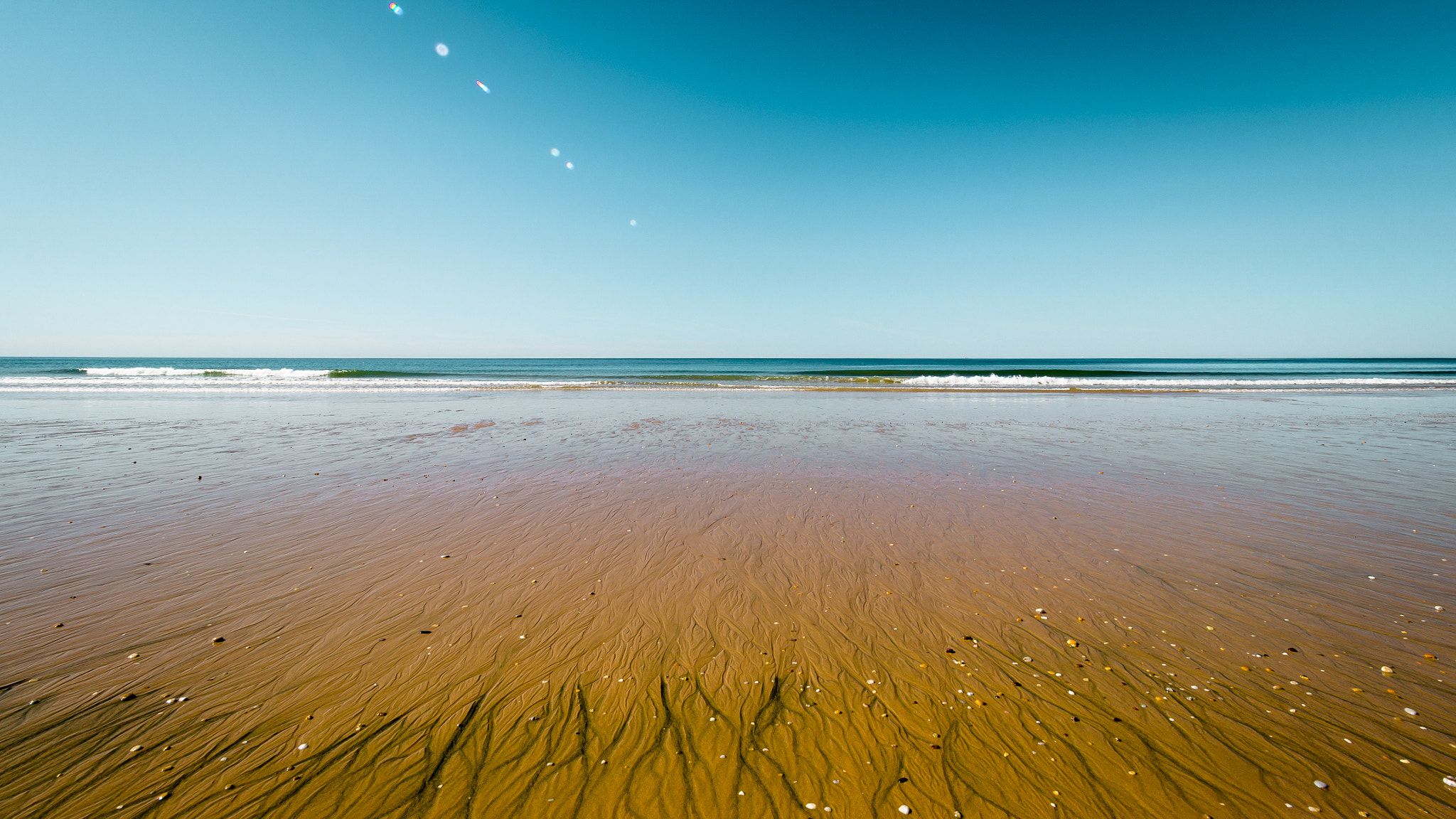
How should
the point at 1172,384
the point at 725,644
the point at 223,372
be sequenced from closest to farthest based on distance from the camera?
1. the point at 725,644
2. the point at 1172,384
3. the point at 223,372

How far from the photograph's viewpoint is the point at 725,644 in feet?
15.0

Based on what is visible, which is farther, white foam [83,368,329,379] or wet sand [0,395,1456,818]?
white foam [83,368,329,379]

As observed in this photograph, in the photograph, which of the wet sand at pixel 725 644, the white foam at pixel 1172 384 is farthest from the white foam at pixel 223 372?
the white foam at pixel 1172 384

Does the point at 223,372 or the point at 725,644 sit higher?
the point at 223,372

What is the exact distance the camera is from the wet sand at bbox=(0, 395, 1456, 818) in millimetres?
3105

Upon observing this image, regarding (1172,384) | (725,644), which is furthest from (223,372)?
(1172,384)

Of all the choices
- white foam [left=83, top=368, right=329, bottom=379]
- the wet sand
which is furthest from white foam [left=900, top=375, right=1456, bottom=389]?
white foam [left=83, top=368, right=329, bottom=379]

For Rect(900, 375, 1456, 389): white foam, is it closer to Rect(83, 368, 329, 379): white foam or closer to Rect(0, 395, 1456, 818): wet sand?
Rect(0, 395, 1456, 818): wet sand

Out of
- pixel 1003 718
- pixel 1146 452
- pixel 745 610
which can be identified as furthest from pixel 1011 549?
pixel 1146 452

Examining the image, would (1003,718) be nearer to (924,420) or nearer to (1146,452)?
(1146,452)

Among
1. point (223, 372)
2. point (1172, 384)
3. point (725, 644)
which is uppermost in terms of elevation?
point (223, 372)

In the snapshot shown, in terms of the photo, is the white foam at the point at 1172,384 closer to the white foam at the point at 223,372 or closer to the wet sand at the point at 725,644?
the wet sand at the point at 725,644

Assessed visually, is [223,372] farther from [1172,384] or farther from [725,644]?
[1172,384]

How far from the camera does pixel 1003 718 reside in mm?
3592
